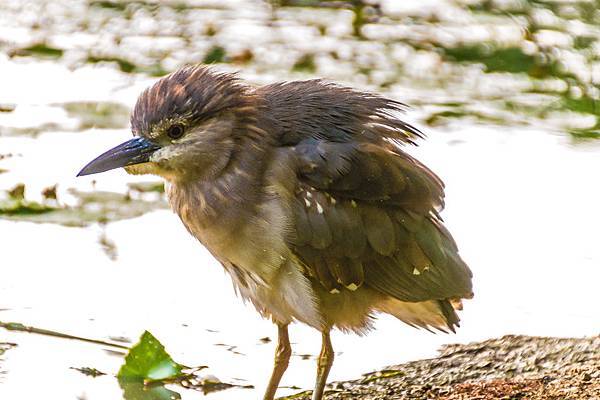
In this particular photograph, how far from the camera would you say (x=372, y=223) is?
550 cm

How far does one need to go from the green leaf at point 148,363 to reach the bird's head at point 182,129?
2.68ft

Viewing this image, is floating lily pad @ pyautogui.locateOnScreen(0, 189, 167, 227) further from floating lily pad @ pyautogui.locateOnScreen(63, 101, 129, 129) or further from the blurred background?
floating lily pad @ pyautogui.locateOnScreen(63, 101, 129, 129)

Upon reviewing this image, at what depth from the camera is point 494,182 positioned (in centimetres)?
845

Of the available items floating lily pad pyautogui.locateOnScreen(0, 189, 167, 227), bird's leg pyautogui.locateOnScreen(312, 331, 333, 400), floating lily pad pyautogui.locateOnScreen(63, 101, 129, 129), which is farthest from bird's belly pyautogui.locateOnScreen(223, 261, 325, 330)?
floating lily pad pyautogui.locateOnScreen(63, 101, 129, 129)

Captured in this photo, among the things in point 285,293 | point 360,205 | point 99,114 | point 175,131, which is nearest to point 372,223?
point 360,205

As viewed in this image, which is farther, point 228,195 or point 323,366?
point 323,366

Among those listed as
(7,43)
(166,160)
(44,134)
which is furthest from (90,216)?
(7,43)

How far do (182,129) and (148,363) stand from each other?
3.73ft

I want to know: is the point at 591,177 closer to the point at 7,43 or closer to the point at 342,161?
the point at 342,161

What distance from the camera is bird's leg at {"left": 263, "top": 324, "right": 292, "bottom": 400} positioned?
5801 mm

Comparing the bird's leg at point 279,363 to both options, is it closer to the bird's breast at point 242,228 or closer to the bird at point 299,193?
the bird at point 299,193

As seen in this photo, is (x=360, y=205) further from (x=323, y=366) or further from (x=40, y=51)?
(x=40, y=51)

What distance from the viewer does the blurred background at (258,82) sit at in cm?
652

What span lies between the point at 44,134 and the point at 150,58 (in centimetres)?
160
